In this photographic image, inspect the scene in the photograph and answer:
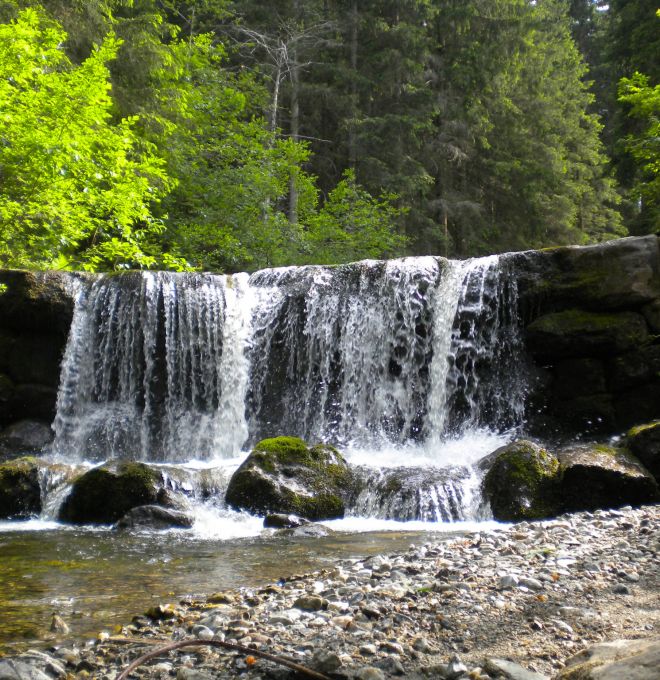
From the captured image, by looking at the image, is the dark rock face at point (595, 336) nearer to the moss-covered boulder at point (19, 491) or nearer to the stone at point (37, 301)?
the moss-covered boulder at point (19, 491)

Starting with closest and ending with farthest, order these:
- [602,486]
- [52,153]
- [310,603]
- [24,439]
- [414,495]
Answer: [310,603] < [602,486] < [414,495] < [52,153] < [24,439]

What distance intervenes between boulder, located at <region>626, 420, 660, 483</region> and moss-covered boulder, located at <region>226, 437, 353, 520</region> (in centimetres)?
364

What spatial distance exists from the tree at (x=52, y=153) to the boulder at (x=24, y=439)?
125 inches

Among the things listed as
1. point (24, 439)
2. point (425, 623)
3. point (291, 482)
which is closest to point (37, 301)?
point (24, 439)

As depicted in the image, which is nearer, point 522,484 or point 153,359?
point 522,484

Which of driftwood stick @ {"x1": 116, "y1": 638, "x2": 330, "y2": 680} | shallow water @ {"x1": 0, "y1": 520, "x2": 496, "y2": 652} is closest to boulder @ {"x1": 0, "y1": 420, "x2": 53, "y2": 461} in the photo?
shallow water @ {"x1": 0, "y1": 520, "x2": 496, "y2": 652}

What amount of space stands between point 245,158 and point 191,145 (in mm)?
1616

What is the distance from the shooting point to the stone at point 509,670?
285cm

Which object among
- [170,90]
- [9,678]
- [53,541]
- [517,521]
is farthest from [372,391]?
[170,90]

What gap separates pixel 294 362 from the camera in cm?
1320

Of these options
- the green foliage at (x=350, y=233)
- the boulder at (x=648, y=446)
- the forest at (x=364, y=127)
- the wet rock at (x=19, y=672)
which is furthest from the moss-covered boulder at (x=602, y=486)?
the green foliage at (x=350, y=233)

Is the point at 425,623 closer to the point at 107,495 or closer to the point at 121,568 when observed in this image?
the point at 121,568

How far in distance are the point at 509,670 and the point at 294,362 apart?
34.2 feet

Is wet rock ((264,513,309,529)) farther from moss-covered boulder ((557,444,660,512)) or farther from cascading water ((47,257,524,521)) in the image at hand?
cascading water ((47,257,524,521))
